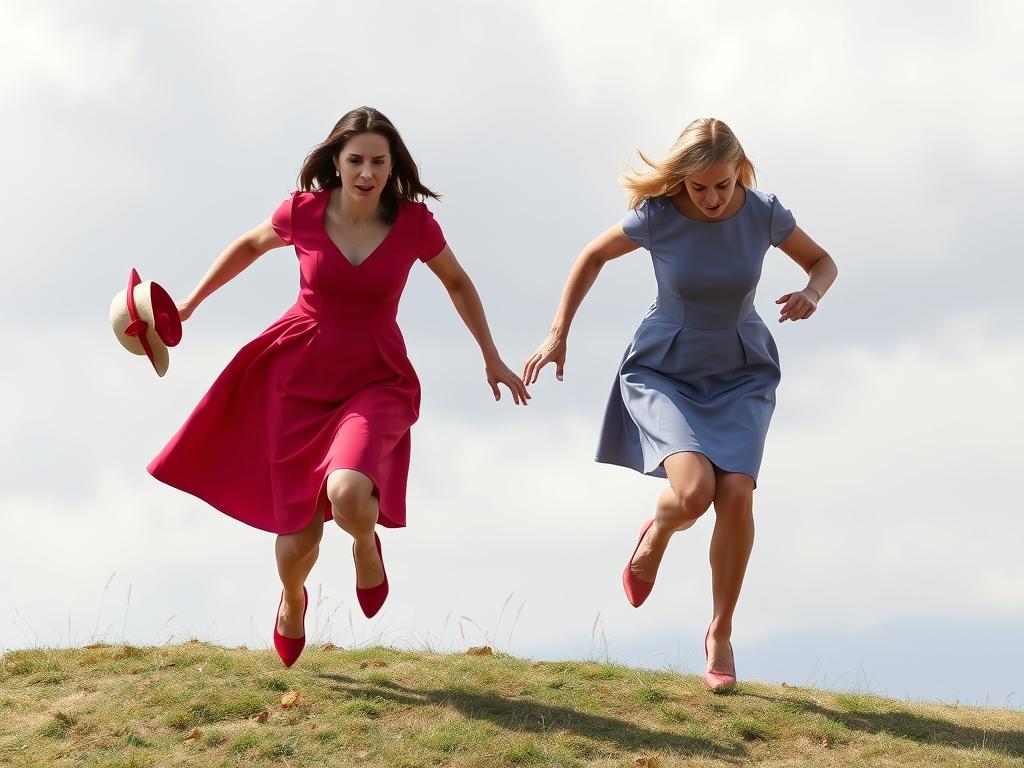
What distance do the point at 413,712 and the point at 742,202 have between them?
3.14 metres

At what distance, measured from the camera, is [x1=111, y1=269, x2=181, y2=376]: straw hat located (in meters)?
7.88

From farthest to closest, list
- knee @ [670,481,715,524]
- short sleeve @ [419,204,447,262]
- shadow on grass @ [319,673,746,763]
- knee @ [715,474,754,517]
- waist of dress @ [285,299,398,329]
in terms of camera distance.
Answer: short sleeve @ [419,204,447,262]
waist of dress @ [285,299,398,329]
knee @ [715,474,754,517]
knee @ [670,481,715,524]
shadow on grass @ [319,673,746,763]

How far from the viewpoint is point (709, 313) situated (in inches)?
313

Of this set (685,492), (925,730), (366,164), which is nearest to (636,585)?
(685,492)

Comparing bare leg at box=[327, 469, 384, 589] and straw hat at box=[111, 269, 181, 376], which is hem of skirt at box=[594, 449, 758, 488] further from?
straw hat at box=[111, 269, 181, 376]

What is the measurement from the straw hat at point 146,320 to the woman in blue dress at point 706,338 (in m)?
1.91

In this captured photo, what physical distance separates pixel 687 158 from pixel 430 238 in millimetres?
1390

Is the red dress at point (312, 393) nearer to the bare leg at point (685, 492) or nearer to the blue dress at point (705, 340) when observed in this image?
the blue dress at point (705, 340)

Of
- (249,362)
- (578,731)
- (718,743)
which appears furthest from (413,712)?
(249,362)

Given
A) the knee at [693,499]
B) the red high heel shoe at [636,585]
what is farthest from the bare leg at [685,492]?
the red high heel shoe at [636,585]

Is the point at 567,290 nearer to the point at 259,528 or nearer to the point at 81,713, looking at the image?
the point at 259,528

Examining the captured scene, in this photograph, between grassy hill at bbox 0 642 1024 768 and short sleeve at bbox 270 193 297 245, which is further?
short sleeve at bbox 270 193 297 245

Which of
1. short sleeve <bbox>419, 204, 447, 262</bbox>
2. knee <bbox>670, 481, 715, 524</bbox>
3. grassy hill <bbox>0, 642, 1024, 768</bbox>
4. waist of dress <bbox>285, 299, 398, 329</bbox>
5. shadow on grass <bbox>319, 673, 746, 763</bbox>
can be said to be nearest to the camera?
grassy hill <bbox>0, 642, 1024, 768</bbox>

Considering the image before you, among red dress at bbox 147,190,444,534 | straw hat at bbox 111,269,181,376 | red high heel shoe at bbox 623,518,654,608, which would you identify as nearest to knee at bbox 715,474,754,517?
red high heel shoe at bbox 623,518,654,608
